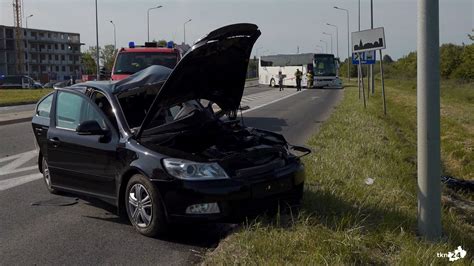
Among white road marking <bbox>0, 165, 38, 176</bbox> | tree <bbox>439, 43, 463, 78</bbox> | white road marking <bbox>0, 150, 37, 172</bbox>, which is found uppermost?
tree <bbox>439, 43, 463, 78</bbox>

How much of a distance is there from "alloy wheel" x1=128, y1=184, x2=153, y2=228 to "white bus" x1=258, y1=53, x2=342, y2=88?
44566mm

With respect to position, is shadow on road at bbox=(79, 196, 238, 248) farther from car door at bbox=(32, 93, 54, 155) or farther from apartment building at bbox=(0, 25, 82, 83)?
apartment building at bbox=(0, 25, 82, 83)

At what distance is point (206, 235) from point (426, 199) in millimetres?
2130

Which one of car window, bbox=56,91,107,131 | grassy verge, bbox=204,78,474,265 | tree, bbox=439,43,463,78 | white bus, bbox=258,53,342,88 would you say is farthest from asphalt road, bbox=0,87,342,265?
tree, bbox=439,43,463,78

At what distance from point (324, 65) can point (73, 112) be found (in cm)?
4390

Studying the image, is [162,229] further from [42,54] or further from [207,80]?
[42,54]

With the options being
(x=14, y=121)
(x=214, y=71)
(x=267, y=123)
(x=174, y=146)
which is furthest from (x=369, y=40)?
(x=174, y=146)

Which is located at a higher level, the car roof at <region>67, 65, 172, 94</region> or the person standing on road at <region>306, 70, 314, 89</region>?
the person standing on road at <region>306, 70, 314, 89</region>

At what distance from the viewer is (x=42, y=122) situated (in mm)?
7086

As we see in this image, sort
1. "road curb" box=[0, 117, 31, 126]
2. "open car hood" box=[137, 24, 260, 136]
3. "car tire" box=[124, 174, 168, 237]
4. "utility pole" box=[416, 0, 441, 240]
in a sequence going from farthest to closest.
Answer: "road curb" box=[0, 117, 31, 126], "open car hood" box=[137, 24, 260, 136], "car tire" box=[124, 174, 168, 237], "utility pole" box=[416, 0, 441, 240]

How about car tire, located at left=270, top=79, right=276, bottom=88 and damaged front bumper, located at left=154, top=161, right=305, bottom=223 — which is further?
car tire, located at left=270, top=79, right=276, bottom=88

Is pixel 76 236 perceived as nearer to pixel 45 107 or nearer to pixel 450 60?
pixel 45 107

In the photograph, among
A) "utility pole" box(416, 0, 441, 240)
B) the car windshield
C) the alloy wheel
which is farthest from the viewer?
the car windshield

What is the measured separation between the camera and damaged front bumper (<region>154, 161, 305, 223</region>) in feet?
16.6
